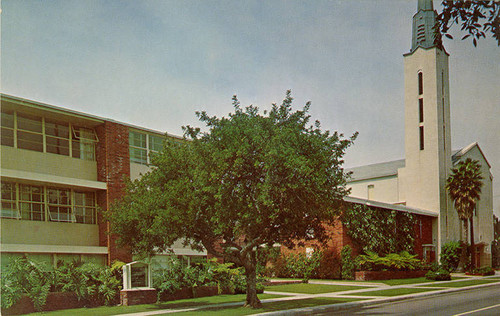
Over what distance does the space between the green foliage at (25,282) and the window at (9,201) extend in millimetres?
2241

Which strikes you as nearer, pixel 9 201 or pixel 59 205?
pixel 9 201

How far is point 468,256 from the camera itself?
174 feet

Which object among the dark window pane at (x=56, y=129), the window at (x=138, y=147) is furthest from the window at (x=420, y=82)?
the dark window pane at (x=56, y=129)

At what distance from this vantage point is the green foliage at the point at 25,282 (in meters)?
20.3

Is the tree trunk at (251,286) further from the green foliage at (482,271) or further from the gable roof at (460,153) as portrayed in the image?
the gable roof at (460,153)

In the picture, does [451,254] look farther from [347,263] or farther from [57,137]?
[57,137]

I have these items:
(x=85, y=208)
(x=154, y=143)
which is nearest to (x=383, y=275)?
(x=154, y=143)

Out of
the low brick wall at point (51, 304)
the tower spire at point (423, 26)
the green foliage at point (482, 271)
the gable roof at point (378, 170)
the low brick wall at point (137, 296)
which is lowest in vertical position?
the green foliage at point (482, 271)

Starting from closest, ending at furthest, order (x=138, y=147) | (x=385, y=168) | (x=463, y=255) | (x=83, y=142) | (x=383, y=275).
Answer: (x=83, y=142), (x=138, y=147), (x=383, y=275), (x=463, y=255), (x=385, y=168)

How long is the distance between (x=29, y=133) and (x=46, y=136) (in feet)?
3.00

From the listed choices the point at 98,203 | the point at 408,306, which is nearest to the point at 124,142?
the point at 98,203

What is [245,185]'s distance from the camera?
1995 cm

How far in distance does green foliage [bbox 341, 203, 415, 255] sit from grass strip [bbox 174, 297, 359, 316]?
1446 cm

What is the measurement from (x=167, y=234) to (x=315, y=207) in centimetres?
573
